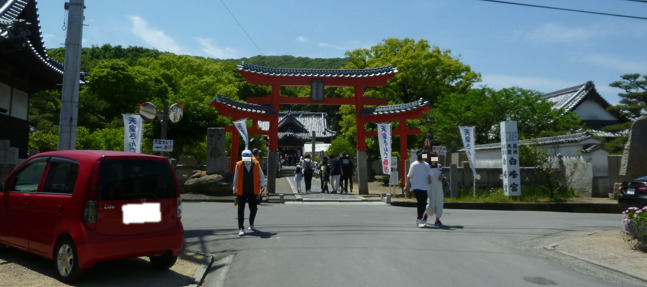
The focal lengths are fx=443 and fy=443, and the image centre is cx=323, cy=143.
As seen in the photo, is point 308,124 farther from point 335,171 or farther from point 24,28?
point 24,28

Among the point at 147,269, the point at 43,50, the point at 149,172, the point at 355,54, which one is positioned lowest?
the point at 147,269

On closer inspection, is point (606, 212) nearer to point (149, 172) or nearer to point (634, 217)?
point (634, 217)

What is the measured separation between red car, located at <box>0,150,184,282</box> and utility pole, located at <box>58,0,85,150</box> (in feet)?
6.94

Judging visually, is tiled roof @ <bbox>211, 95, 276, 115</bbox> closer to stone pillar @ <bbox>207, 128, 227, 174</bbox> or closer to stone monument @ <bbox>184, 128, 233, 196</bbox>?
stone monument @ <bbox>184, 128, 233, 196</bbox>

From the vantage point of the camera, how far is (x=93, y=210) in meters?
4.96

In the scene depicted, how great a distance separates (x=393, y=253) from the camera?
688 cm

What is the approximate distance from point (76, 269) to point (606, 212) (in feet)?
53.5

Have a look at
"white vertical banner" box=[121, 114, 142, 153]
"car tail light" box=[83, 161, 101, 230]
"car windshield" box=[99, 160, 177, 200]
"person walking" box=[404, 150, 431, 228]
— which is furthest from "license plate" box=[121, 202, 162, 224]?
"white vertical banner" box=[121, 114, 142, 153]

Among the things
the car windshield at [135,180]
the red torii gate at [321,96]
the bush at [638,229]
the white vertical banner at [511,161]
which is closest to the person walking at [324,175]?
the red torii gate at [321,96]

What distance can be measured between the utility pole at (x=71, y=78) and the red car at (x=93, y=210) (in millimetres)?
2114

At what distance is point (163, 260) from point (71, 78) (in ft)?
14.1

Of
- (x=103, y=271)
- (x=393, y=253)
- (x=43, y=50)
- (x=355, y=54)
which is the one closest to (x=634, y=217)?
(x=393, y=253)

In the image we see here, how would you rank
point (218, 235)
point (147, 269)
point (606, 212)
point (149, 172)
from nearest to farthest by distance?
point (149, 172)
point (147, 269)
point (218, 235)
point (606, 212)

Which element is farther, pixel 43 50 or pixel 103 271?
pixel 43 50
